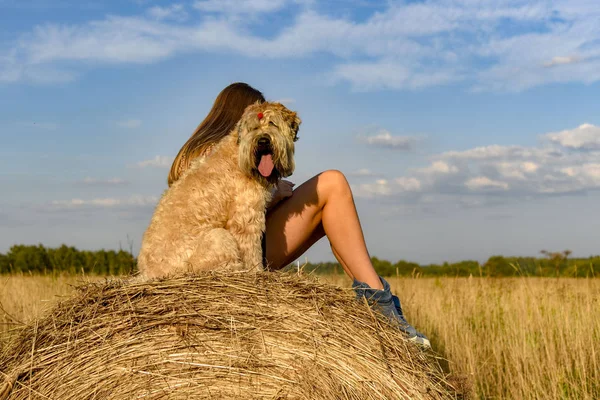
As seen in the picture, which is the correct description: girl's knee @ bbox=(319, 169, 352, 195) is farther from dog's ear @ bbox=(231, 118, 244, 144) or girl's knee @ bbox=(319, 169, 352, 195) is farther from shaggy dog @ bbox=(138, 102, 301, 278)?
dog's ear @ bbox=(231, 118, 244, 144)

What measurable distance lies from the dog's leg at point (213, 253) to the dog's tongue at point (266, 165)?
1.97 feet

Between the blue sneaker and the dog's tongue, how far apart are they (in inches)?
42.1

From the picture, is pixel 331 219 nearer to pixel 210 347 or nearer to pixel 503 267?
pixel 210 347

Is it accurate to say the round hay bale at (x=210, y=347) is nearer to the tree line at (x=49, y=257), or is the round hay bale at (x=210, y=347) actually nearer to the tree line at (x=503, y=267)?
the tree line at (x=503, y=267)

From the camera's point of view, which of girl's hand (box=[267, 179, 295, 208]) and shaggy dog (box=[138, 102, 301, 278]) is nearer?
shaggy dog (box=[138, 102, 301, 278])

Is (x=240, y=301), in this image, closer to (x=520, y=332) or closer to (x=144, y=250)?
(x=144, y=250)

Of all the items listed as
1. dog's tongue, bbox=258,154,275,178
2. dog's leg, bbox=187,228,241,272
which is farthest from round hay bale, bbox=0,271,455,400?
dog's tongue, bbox=258,154,275,178

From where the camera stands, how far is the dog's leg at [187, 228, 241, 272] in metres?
3.95

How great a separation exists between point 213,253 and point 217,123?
68.3 inches

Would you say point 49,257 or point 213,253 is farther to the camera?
point 49,257

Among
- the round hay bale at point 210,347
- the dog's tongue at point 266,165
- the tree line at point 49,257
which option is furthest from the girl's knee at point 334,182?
the tree line at point 49,257

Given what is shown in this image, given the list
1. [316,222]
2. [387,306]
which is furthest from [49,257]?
[387,306]

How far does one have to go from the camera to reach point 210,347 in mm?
3250

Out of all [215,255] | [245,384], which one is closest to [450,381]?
[245,384]
